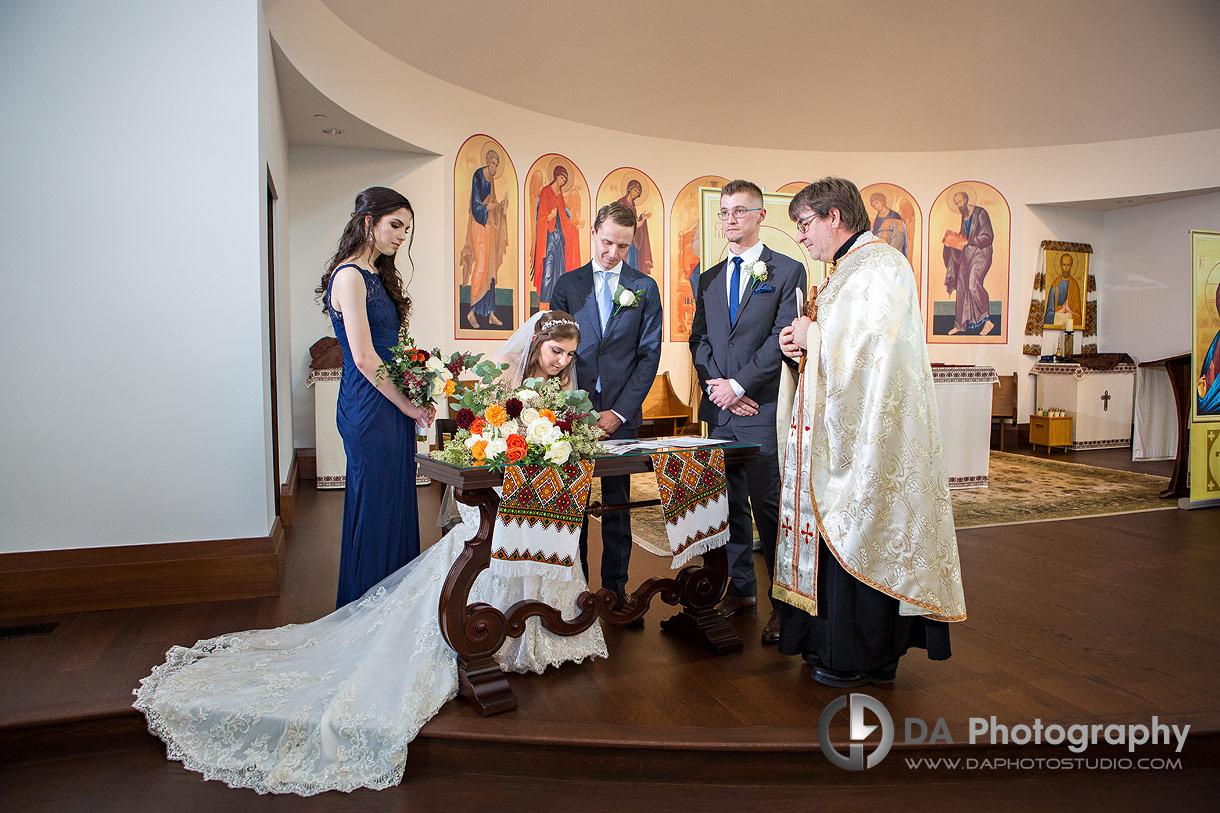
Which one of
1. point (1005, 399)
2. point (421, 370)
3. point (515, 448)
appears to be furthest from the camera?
point (1005, 399)

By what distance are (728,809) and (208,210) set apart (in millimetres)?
3775

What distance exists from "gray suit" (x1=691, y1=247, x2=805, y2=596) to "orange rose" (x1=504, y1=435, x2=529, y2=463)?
1.36m

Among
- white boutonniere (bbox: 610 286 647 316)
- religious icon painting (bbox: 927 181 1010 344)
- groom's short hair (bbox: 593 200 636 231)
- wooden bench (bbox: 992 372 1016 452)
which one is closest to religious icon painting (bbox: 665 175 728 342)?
religious icon painting (bbox: 927 181 1010 344)

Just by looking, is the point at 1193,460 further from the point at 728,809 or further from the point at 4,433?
the point at 4,433

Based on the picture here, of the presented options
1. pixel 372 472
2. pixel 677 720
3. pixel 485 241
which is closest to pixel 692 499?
pixel 677 720

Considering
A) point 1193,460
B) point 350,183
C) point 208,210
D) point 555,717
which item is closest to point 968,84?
point 1193,460

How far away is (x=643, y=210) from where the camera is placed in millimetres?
10656

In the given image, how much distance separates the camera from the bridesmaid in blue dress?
3.50 metres

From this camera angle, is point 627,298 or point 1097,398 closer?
point 627,298

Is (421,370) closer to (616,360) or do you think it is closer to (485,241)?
(616,360)

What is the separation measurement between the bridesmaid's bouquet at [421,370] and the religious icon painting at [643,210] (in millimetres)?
7160

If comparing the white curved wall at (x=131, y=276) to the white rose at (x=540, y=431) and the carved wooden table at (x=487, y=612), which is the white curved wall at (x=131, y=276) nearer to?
the carved wooden table at (x=487, y=612)

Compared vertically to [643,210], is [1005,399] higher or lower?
lower

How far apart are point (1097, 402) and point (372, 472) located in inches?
425
